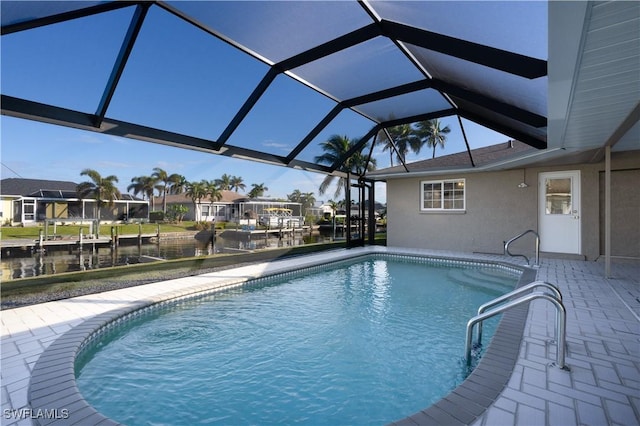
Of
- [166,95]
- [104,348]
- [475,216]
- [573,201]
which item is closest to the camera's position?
[104,348]

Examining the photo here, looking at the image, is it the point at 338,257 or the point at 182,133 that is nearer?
the point at 182,133

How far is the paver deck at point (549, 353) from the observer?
7.08 feet

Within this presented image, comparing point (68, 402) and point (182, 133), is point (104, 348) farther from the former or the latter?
point (182, 133)

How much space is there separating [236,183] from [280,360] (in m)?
56.1

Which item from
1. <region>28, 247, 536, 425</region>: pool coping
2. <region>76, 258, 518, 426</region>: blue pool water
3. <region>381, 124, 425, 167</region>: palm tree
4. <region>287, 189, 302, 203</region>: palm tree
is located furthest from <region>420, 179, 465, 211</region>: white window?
<region>287, 189, 302, 203</region>: palm tree

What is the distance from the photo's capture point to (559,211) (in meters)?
9.09

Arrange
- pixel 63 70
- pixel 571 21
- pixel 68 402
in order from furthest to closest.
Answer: pixel 63 70 → pixel 68 402 → pixel 571 21

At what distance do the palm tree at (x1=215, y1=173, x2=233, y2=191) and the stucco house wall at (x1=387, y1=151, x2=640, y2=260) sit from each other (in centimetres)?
3725

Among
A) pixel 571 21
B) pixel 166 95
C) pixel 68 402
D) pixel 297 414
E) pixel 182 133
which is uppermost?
pixel 166 95

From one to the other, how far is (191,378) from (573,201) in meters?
10.5

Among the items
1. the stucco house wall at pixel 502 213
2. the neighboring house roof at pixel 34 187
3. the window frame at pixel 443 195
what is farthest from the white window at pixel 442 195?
the neighboring house roof at pixel 34 187

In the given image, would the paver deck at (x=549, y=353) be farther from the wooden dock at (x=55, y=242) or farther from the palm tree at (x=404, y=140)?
the wooden dock at (x=55, y=242)

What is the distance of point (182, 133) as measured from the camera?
638 centimetres

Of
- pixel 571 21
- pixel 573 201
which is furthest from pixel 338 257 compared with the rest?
pixel 571 21
